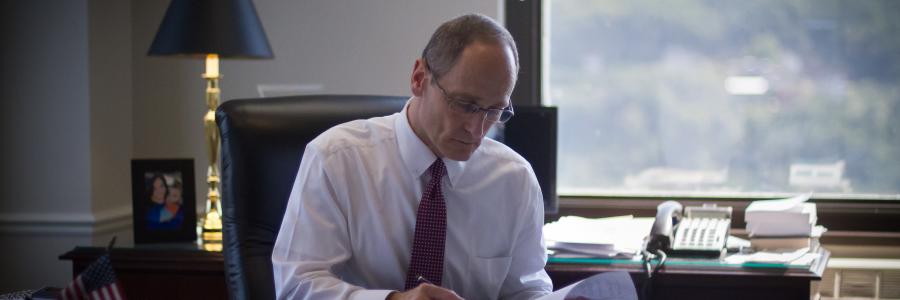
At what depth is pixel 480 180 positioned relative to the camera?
1772mm

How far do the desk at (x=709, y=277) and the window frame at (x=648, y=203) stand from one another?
62 cm

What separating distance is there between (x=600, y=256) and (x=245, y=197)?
84cm

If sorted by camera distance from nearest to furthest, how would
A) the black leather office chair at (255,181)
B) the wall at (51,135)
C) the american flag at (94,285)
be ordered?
1. the american flag at (94,285)
2. the black leather office chair at (255,181)
3. the wall at (51,135)

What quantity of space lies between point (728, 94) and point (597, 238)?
81 cm

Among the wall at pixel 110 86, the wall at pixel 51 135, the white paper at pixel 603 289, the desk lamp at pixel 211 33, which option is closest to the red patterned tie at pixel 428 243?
the white paper at pixel 603 289

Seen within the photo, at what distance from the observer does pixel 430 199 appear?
1690 millimetres

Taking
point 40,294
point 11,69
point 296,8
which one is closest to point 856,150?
point 296,8

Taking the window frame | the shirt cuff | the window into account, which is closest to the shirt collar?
the shirt cuff

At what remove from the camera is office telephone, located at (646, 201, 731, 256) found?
2.25m

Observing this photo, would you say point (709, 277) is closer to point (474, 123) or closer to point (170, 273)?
point (474, 123)

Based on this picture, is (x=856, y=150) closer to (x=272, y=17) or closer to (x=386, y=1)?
(x=386, y=1)

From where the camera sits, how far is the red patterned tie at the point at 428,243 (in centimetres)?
168

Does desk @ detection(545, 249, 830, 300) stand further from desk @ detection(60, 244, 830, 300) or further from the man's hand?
the man's hand

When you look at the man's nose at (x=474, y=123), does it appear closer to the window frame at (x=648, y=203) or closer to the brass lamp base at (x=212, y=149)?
the brass lamp base at (x=212, y=149)
